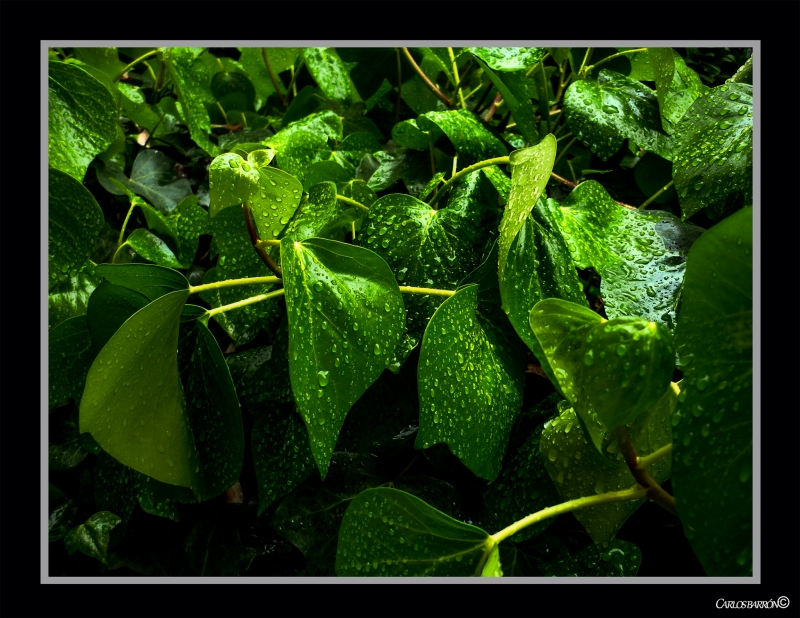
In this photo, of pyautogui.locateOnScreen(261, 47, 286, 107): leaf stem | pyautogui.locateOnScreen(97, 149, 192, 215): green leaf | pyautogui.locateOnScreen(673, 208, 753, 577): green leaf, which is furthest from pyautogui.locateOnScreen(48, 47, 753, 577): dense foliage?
pyautogui.locateOnScreen(261, 47, 286, 107): leaf stem

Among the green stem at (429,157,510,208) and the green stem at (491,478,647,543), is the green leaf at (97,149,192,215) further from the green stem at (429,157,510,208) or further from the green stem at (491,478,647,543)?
the green stem at (491,478,647,543)

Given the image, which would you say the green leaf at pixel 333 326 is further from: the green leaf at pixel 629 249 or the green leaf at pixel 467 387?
the green leaf at pixel 629 249

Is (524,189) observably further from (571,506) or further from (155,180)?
(155,180)

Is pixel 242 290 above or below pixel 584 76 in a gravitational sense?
below

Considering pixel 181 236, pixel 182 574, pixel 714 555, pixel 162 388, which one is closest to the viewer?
pixel 714 555

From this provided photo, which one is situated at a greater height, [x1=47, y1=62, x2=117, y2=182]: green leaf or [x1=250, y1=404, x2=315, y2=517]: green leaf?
[x1=47, y1=62, x2=117, y2=182]: green leaf

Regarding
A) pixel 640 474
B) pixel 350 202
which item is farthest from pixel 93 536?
pixel 640 474
